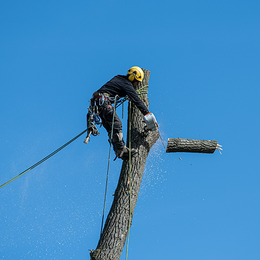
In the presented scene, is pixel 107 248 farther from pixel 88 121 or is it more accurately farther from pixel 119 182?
pixel 88 121

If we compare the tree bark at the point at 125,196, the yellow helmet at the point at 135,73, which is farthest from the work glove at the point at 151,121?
the yellow helmet at the point at 135,73

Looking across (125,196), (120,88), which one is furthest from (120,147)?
(120,88)

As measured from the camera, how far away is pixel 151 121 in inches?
230

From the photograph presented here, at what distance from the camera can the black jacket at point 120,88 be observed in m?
6.12

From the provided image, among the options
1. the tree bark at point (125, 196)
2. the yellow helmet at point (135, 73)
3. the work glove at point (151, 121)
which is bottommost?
the tree bark at point (125, 196)

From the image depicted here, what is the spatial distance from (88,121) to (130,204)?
1.59 m

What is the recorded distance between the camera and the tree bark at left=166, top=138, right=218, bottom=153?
239 inches

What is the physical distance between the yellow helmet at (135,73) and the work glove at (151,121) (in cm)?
82

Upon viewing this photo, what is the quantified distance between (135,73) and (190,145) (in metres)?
1.54

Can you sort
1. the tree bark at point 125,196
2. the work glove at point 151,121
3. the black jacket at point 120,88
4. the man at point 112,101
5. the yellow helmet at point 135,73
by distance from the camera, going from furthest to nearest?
the yellow helmet at point 135,73 → the black jacket at point 120,88 → the man at point 112,101 → the work glove at point 151,121 → the tree bark at point 125,196

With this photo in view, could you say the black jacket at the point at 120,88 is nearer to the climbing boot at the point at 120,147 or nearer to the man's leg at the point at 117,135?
the man's leg at the point at 117,135

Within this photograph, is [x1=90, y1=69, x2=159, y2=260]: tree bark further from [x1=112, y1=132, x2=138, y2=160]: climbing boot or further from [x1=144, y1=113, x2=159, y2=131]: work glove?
[x1=144, y1=113, x2=159, y2=131]: work glove

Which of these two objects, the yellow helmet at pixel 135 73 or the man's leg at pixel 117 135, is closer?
the man's leg at pixel 117 135

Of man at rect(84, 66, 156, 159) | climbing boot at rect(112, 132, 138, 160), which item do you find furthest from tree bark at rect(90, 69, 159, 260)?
man at rect(84, 66, 156, 159)
